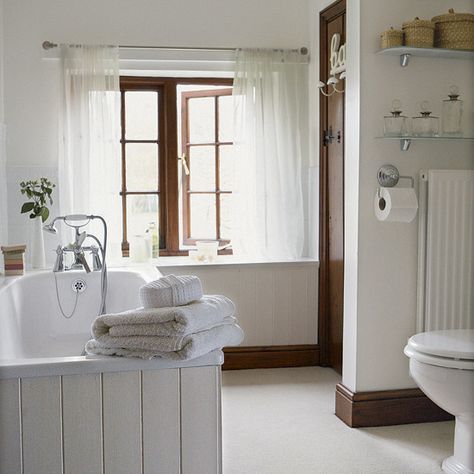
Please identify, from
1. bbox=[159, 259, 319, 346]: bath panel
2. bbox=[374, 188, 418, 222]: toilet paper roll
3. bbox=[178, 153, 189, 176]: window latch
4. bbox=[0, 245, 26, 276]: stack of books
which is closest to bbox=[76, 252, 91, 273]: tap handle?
bbox=[0, 245, 26, 276]: stack of books

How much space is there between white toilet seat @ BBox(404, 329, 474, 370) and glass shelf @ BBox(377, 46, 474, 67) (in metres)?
1.25

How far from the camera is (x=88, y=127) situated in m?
4.18

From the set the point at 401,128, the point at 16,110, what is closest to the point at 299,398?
the point at 401,128

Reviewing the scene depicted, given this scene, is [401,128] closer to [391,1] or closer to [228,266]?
[391,1]

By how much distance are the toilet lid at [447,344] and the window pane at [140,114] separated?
→ 2.42m

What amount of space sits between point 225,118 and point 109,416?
9.80 feet

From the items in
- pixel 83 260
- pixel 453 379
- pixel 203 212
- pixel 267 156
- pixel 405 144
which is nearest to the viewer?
pixel 453 379

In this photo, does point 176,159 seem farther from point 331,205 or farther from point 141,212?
point 331,205

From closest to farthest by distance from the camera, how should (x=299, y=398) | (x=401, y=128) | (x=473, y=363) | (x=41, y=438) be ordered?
(x=41, y=438) → (x=473, y=363) → (x=401, y=128) → (x=299, y=398)

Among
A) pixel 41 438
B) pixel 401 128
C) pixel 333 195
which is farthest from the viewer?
pixel 333 195

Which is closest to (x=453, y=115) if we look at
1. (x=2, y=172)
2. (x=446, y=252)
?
(x=446, y=252)

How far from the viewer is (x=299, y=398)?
3.78 m

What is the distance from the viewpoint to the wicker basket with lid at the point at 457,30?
318cm

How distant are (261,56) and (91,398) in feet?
9.54
